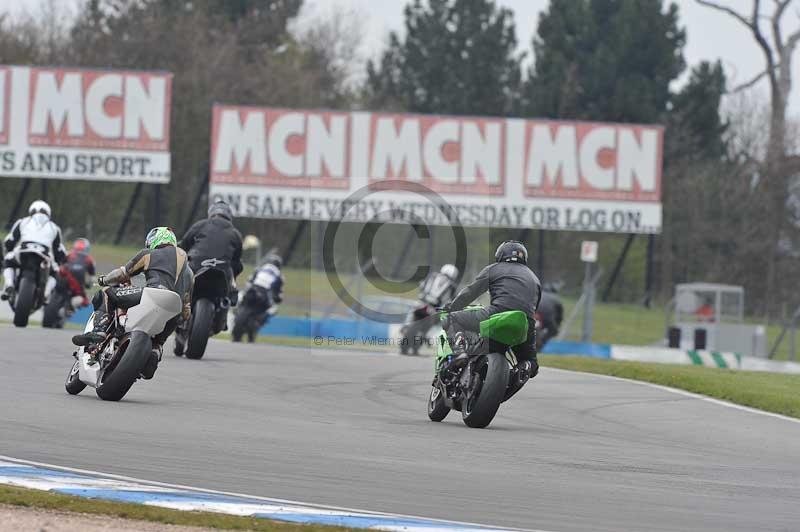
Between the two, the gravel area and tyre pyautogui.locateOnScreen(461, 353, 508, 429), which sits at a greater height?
tyre pyautogui.locateOnScreen(461, 353, 508, 429)

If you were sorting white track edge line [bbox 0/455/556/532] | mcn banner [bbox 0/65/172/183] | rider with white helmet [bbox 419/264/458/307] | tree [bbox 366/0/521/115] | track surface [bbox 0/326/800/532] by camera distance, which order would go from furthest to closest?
tree [bbox 366/0/521/115] < mcn banner [bbox 0/65/172/183] < rider with white helmet [bbox 419/264/458/307] < track surface [bbox 0/326/800/532] < white track edge line [bbox 0/455/556/532]

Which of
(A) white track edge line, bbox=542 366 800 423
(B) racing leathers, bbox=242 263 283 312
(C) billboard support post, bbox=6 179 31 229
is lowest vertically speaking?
(A) white track edge line, bbox=542 366 800 423

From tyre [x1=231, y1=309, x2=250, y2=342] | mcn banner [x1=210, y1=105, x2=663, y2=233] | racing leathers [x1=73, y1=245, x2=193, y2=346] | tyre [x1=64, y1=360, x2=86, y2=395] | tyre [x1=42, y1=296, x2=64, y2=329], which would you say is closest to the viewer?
racing leathers [x1=73, y1=245, x2=193, y2=346]

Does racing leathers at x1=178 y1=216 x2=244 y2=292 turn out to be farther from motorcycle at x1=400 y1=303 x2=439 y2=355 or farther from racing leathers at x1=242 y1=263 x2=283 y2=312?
motorcycle at x1=400 y1=303 x2=439 y2=355

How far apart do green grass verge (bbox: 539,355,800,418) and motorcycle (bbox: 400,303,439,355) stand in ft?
13.4

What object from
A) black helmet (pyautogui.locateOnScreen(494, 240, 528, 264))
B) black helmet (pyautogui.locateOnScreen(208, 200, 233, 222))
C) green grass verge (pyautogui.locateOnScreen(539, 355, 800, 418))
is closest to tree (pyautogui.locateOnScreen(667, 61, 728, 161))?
green grass verge (pyautogui.locateOnScreen(539, 355, 800, 418))

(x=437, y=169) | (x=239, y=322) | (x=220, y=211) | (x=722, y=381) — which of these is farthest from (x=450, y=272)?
(x=437, y=169)

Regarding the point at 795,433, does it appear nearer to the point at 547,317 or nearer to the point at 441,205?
the point at 547,317

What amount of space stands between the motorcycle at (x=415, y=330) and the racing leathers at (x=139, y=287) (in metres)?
13.0

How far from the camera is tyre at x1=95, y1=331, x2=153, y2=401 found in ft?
40.4

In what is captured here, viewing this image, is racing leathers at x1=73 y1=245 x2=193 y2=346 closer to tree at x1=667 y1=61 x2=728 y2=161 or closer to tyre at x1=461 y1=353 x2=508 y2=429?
tyre at x1=461 y1=353 x2=508 y2=429

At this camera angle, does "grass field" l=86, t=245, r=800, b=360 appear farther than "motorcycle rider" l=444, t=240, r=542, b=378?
Yes

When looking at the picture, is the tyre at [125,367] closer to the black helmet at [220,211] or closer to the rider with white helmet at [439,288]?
the black helmet at [220,211]

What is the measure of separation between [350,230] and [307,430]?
35.6m
